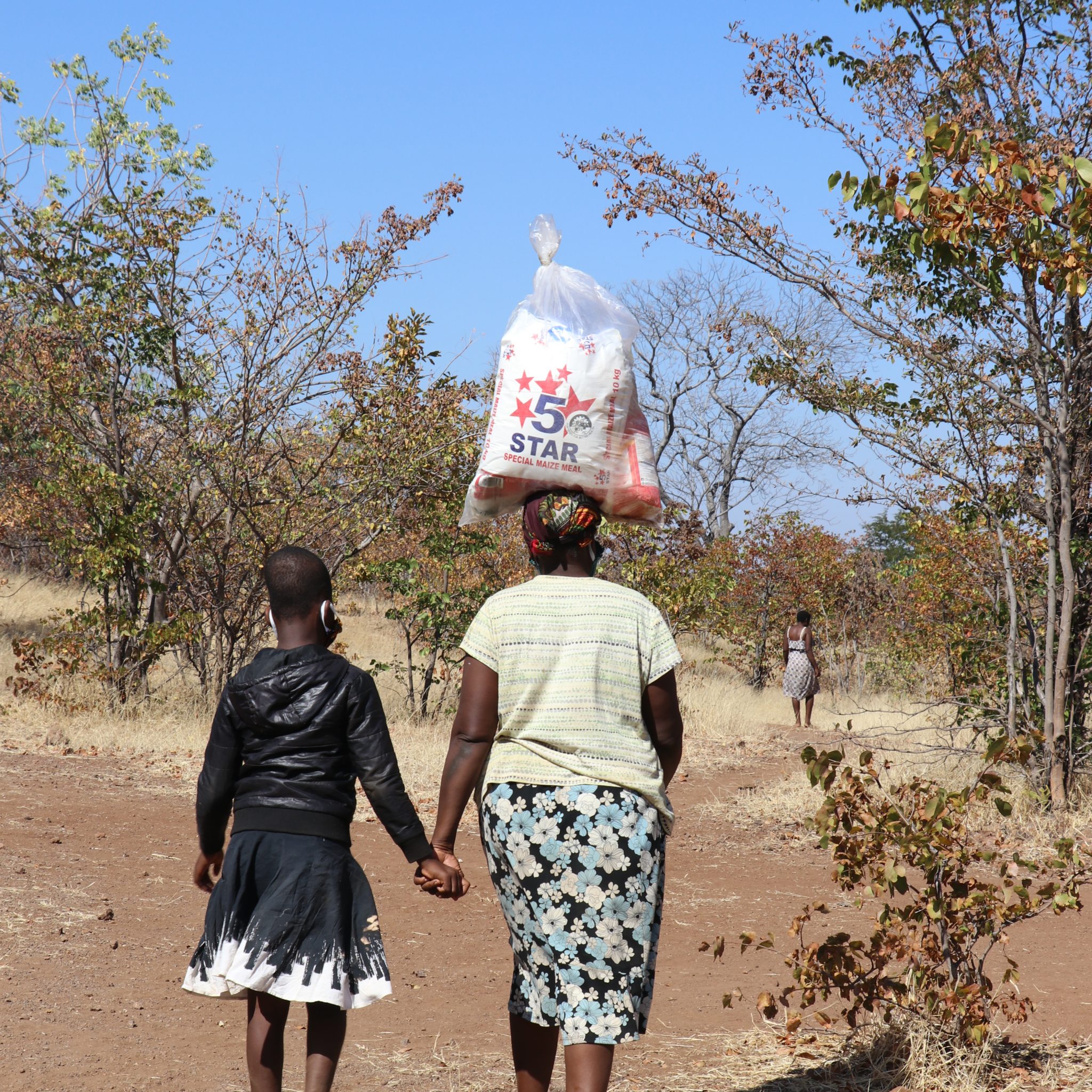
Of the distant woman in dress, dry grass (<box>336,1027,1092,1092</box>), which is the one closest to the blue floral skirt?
dry grass (<box>336,1027,1092,1092</box>)

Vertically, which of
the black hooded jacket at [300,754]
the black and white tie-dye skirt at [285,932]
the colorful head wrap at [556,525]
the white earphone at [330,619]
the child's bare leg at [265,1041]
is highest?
the colorful head wrap at [556,525]

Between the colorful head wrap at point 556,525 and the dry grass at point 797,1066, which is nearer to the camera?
the colorful head wrap at point 556,525

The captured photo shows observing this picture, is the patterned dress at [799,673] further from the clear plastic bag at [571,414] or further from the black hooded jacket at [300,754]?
the black hooded jacket at [300,754]

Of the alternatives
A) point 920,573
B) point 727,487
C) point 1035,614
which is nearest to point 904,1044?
point 1035,614

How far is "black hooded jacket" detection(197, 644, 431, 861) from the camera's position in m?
2.87

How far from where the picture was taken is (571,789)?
2.74m

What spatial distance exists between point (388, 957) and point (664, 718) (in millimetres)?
2842

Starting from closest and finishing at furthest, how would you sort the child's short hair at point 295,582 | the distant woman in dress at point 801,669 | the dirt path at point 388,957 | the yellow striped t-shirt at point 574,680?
the yellow striped t-shirt at point 574,680
the child's short hair at point 295,582
the dirt path at point 388,957
the distant woman in dress at point 801,669

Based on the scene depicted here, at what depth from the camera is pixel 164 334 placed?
10.4 meters

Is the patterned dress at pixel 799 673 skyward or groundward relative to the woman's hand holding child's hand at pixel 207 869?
skyward

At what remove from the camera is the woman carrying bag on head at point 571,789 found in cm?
270

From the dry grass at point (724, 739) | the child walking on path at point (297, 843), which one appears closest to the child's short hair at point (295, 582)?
the child walking on path at point (297, 843)

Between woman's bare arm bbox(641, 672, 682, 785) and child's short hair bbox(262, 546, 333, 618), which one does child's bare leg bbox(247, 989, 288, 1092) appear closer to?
child's short hair bbox(262, 546, 333, 618)

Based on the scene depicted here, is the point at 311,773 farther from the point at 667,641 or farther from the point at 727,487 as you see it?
the point at 727,487
